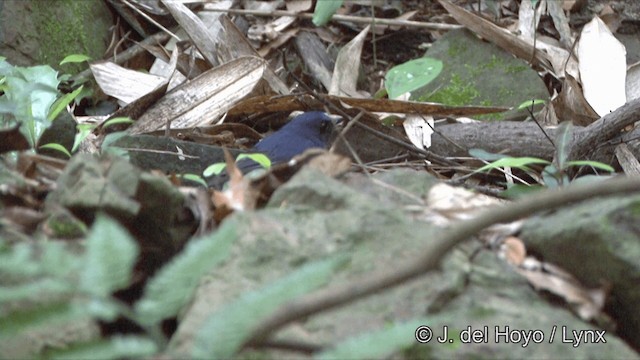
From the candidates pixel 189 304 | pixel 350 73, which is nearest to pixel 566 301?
pixel 189 304

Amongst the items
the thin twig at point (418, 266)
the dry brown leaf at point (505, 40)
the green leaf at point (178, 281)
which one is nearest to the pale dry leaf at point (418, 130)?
the dry brown leaf at point (505, 40)

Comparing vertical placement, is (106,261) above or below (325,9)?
above

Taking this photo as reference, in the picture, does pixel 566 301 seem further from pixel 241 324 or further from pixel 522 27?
pixel 522 27

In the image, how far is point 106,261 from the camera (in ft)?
→ 4.76

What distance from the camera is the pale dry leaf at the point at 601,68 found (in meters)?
5.11

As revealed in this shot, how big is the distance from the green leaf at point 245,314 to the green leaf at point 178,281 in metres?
0.07

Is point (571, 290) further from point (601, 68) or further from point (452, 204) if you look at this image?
point (601, 68)

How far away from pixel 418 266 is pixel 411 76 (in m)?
3.10

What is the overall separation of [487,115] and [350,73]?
3.18 feet

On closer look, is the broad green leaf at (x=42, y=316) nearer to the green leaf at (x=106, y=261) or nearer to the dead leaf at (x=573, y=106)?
the green leaf at (x=106, y=261)

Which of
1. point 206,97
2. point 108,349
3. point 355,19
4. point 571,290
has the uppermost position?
point 108,349

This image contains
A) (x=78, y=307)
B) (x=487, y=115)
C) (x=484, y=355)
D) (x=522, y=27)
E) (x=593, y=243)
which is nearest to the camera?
(x=78, y=307)

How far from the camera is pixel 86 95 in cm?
552

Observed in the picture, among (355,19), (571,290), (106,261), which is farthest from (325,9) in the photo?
(106,261)
